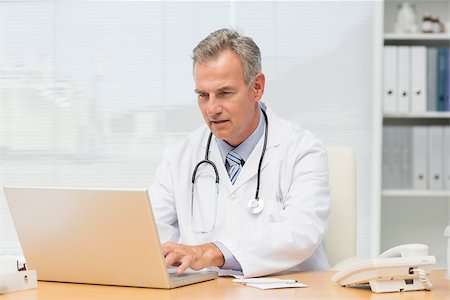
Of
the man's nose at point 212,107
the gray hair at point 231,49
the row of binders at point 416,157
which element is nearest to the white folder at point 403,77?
the row of binders at point 416,157

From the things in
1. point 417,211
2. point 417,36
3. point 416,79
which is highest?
point 417,36

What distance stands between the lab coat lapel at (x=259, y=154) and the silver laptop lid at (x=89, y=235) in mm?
634

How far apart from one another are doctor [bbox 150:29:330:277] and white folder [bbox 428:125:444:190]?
48.3 inches

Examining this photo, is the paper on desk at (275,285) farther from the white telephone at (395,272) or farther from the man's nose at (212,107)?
the man's nose at (212,107)

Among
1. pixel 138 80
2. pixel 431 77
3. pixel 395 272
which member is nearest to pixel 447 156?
pixel 431 77

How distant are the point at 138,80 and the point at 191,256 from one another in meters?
2.05

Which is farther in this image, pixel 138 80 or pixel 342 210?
pixel 138 80

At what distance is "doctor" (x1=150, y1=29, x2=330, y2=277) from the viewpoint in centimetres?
218

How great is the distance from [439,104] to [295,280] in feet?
6.07

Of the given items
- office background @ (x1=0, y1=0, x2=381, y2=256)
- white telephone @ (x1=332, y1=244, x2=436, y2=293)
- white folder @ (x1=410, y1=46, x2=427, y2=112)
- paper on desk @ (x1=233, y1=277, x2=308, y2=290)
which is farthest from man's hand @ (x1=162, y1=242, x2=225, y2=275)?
office background @ (x1=0, y1=0, x2=381, y2=256)

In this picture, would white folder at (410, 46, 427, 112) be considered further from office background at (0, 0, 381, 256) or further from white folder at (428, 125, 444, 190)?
office background at (0, 0, 381, 256)

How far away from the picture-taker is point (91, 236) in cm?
165

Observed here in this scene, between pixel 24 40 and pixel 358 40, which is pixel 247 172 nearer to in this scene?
pixel 358 40

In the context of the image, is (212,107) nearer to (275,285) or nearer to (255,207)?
(255,207)
